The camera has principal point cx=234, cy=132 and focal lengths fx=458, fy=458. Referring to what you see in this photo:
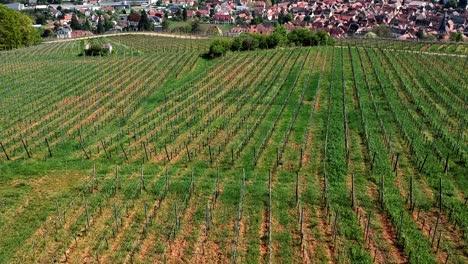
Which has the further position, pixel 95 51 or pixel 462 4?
pixel 462 4

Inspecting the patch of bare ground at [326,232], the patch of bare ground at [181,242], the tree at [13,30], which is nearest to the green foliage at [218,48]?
the tree at [13,30]

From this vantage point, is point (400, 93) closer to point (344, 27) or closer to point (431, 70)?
point (431, 70)

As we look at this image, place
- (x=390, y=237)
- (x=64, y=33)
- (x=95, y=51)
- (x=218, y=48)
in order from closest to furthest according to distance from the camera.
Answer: (x=390, y=237) < (x=218, y=48) < (x=95, y=51) < (x=64, y=33)

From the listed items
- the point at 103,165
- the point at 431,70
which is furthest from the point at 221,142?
the point at 431,70

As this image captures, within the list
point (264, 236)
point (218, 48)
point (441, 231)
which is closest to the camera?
point (441, 231)

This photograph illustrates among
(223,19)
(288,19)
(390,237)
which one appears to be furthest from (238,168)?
(223,19)

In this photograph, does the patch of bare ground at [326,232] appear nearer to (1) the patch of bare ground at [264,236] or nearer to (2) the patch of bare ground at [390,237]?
(2) the patch of bare ground at [390,237]

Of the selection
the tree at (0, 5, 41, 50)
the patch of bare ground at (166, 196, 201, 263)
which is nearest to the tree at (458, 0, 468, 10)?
the tree at (0, 5, 41, 50)

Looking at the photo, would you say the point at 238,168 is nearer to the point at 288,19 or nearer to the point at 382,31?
the point at 382,31
